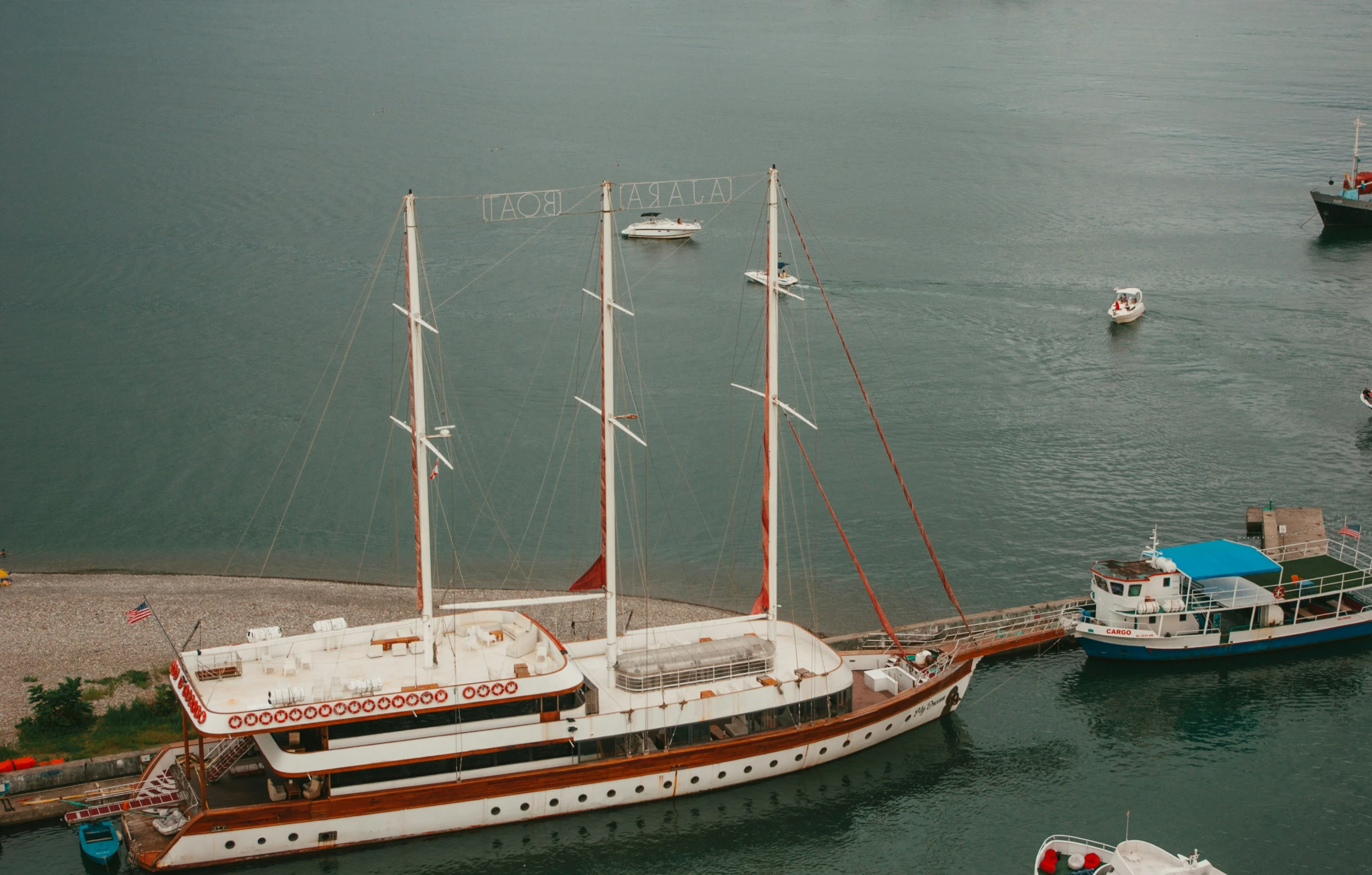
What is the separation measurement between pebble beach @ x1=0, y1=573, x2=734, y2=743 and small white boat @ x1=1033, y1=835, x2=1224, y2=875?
65.1 feet

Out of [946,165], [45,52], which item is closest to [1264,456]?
[946,165]

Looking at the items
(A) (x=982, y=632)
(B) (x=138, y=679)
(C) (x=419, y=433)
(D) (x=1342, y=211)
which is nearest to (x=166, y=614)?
(B) (x=138, y=679)

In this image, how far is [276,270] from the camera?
107188 mm

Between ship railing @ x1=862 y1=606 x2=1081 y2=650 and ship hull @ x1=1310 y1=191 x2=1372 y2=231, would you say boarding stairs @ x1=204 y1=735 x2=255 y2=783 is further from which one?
ship hull @ x1=1310 y1=191 x2=1372 y2=231

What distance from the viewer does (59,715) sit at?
44375 millimetres

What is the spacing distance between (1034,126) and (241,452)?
119045mm

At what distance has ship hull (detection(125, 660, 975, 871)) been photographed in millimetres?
39281

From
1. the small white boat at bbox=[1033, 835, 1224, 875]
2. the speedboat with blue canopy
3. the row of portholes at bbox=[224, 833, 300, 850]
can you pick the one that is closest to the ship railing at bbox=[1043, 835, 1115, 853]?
the small white boat at bbox=[1033, 835, 1224, 875]

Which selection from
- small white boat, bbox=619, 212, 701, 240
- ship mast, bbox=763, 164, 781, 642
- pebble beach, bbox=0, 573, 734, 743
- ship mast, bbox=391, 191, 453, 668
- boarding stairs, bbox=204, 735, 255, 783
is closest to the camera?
ship mast, bbox=391, 191, 453, 668

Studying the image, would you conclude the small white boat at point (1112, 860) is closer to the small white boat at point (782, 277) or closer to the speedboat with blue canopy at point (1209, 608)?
the speedboat with blue canopy at point (1209, 608)

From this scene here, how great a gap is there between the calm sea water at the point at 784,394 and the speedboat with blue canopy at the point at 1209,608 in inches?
51.4

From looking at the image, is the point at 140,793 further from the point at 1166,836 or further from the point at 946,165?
the point at 946,165

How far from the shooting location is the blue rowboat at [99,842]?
38.8 metres

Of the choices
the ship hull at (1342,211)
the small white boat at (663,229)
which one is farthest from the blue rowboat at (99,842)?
the ship hull at (1342,211)
